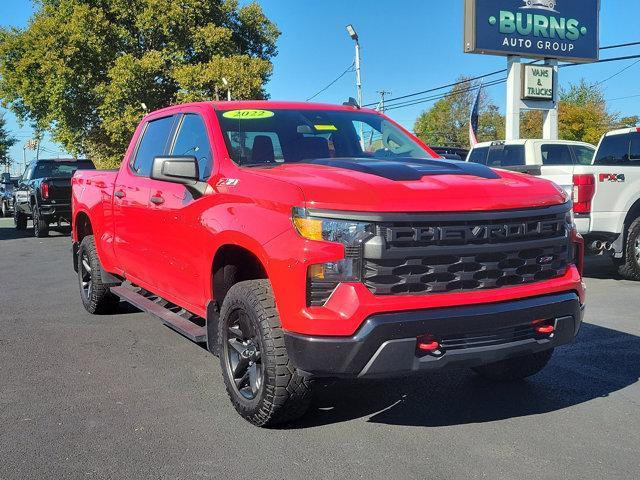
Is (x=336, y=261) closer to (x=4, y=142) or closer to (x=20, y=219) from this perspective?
(x=20, y=219)

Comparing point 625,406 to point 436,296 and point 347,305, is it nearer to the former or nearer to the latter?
point 436,296

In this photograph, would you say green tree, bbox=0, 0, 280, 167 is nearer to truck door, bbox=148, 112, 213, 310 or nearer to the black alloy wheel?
truck door, bbox=148, 112, 213, 310

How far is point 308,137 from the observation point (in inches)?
188

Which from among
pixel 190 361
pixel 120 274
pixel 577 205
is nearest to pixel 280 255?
pixel 190 361

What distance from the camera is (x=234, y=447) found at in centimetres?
354

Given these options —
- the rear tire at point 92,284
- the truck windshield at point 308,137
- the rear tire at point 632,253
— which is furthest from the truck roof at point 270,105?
the rear tire at point 632,253

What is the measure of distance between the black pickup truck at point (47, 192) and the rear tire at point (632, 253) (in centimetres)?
1240

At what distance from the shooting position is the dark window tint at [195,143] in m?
4.43

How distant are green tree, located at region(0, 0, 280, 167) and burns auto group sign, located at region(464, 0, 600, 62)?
11.4 meters

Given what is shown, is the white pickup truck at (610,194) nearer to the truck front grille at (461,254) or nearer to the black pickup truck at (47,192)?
the truck front grille at (461,254)

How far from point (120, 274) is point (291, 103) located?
7.70ft

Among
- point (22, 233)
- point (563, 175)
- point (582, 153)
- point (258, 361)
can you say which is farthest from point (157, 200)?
point (22, 233)

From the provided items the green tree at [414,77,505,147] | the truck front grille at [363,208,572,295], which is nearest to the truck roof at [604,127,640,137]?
the truck front grille at [363,208,572,295]

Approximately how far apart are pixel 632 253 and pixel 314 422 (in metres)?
6.54
